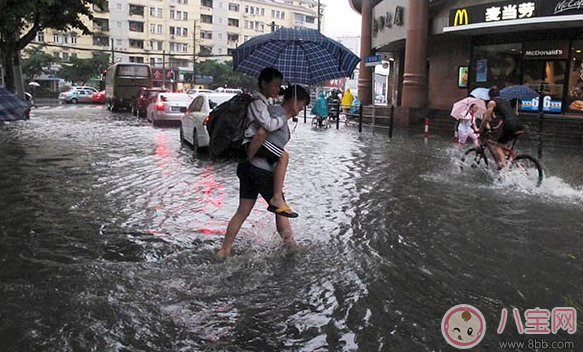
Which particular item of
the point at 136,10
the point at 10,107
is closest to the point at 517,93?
the point at 10,107

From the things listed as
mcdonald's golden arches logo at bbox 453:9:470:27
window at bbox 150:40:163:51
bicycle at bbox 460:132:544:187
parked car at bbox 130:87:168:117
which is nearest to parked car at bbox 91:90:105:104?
parked car at bbox 130:87:168:117

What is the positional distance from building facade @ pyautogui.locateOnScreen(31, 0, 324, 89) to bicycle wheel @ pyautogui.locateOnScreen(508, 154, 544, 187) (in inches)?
2579

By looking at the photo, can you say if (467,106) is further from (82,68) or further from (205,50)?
(205,50)

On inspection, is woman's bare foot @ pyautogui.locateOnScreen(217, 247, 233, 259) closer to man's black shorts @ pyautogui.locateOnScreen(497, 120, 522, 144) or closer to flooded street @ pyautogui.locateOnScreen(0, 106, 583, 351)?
flooded street @ pyautogui.locateOnScreen(0, 106, 583, 351)

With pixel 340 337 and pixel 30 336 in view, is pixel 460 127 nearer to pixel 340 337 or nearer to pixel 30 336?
pixel 340 337

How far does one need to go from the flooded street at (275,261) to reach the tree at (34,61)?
55652 millimetres

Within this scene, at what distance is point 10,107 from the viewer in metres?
6.88

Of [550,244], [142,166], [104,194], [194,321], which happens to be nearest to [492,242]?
[550,244]

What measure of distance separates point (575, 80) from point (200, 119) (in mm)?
15005

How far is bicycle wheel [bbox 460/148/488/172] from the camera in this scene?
35.0 ft

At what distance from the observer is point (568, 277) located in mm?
4891

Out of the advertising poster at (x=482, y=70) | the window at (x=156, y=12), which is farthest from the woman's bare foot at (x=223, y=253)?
the window at (x=156, y=12)

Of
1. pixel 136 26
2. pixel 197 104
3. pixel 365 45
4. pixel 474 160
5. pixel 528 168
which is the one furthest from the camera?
pixel 136 26

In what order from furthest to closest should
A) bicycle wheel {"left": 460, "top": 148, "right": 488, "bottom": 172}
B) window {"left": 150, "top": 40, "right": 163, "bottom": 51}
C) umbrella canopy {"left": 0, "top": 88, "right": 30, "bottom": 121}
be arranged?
window {"left": 150, "top": 40, "right": 163, "bottom": 51} < bicycle wheel {"left": 460, "top": 148, "right": 488, "bottom": 172} < umbrella canopy {"left": 0, "top": 88, "right": 30, "bottom": 121}
